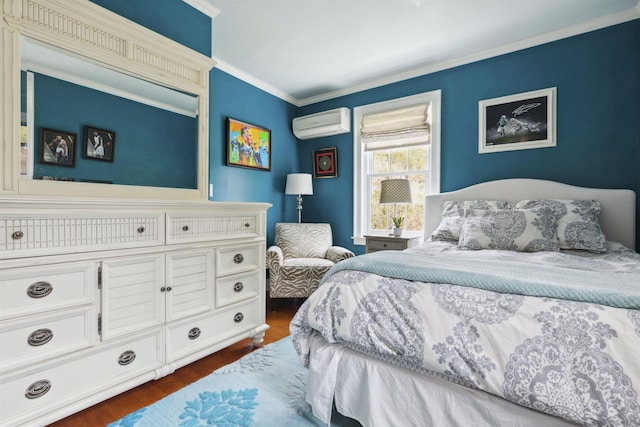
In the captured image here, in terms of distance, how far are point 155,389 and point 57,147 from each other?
1430 millimetres

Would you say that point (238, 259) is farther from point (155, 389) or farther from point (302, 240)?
point (302, 240)

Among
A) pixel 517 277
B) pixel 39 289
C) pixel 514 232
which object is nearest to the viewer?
pixel 517 277

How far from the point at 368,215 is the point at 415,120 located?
1.23 meters

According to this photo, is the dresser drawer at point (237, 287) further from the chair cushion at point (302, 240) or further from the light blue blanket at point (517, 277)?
the chair cushion at point (302, 240)

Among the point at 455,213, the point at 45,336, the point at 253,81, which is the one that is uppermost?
the point at 253,81

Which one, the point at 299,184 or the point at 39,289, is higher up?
the point at 299,184

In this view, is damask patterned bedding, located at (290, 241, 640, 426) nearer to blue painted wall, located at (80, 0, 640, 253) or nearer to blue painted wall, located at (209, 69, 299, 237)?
blue painted wall, located at (80, 0, 640, 253)

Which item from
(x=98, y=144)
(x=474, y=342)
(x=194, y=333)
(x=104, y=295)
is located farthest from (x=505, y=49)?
(x=104, y=295)

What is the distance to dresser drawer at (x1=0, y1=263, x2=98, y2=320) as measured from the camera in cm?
126

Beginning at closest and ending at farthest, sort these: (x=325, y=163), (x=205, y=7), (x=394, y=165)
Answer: (x=205, y=7)
(x=394, y=165)
(x=325, y=163)

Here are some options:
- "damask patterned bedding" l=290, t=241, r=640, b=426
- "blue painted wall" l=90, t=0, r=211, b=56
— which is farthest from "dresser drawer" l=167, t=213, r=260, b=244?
"blue painted wall" l=90, t=0, r=211, b=56

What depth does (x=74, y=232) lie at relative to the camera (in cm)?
144

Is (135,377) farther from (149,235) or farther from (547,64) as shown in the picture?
(547,64)

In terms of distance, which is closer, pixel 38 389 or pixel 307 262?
pixel 38 389
